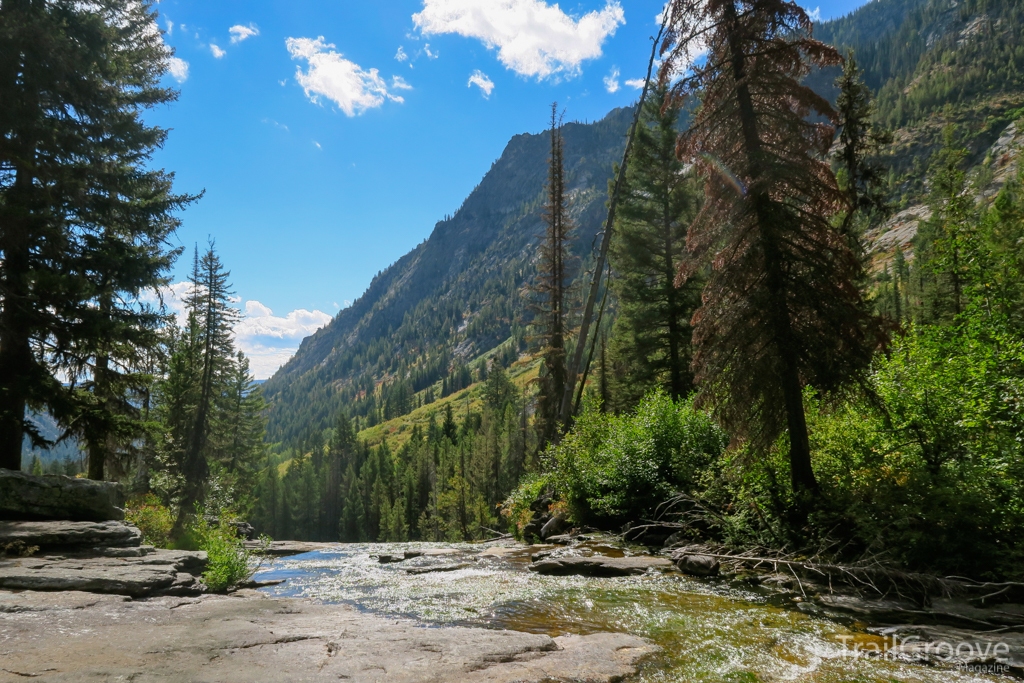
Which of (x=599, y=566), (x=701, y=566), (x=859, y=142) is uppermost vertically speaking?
(x=859, y=142)

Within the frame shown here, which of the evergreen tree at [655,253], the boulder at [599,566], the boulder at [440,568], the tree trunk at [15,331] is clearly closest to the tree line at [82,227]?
the tree trunk at [15,331]

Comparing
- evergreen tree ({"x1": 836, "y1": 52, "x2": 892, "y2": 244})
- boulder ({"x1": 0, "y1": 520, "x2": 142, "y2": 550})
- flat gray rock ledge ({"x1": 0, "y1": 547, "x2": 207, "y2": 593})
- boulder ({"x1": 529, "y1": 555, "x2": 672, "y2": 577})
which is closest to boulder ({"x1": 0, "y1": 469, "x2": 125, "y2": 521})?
boulder ({"x1": 0, "y1": 520, "x2": 142, "y2": 550})

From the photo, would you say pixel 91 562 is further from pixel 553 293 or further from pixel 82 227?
pixel 553 293

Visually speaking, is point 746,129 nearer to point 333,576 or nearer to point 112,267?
point 333,576

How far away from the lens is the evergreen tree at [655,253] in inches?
957

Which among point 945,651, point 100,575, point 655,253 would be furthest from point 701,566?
point 655,253

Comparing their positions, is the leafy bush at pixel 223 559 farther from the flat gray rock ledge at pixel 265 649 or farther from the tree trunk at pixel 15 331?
the tree trunk at pixel 15 331

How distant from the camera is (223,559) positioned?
998 centimetres

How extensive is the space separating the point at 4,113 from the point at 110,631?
15.0 meters

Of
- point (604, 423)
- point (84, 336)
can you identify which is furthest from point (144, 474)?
point (604, 423)

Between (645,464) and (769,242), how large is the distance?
7.13 meters

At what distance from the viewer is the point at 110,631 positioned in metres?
5.18

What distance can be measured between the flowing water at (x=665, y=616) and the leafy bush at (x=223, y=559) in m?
1.20

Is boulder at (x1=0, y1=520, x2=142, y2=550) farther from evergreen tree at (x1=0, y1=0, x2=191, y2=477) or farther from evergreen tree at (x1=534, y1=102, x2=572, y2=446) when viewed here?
evergreen tree at (x1=534, y1=102, x2=572, y2=446)
